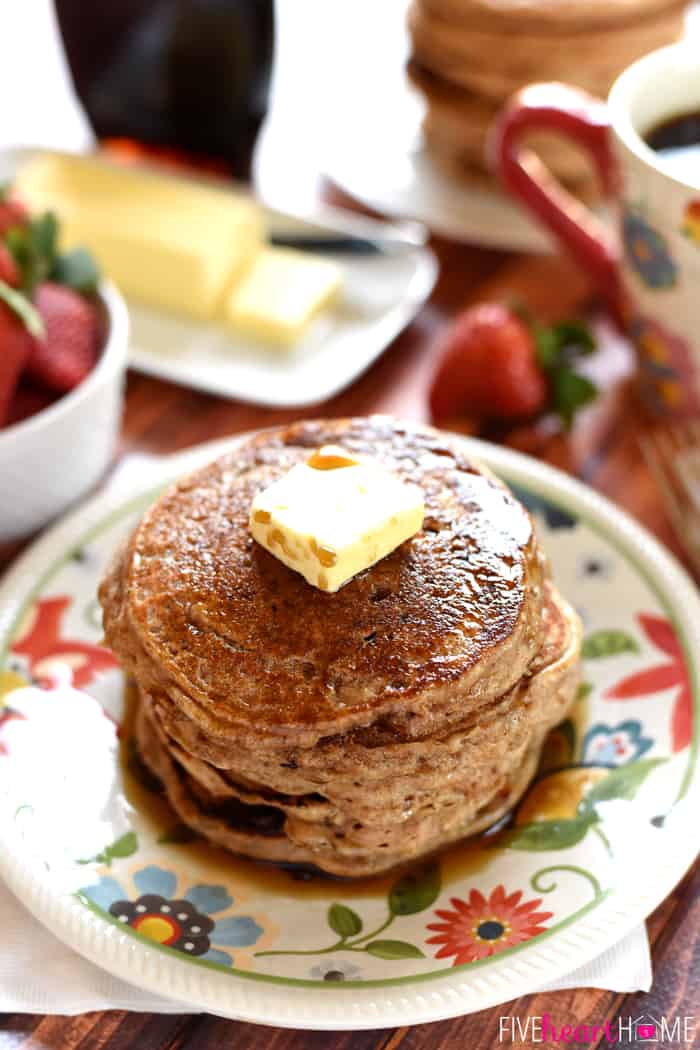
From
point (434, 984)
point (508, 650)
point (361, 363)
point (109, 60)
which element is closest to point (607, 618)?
point (508, 650)

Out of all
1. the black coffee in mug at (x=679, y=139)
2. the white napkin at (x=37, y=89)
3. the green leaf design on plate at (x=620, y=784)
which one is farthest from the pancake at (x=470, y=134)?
the green leaf design on plate at (x=620, y=784)

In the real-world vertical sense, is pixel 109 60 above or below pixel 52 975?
above

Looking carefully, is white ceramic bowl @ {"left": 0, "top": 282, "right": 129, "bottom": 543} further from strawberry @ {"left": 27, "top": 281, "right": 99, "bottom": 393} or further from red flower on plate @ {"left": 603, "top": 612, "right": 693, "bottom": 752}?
red flower on plate @ {"left": 603, "top": 612, "right": 693, "bottom": 752}

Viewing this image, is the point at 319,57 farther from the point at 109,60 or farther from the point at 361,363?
the point at 361,363

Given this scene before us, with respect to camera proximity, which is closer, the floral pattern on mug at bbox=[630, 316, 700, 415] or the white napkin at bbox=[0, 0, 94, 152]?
the floral pattern on mug at bbox=[630, 316, 700, 415]

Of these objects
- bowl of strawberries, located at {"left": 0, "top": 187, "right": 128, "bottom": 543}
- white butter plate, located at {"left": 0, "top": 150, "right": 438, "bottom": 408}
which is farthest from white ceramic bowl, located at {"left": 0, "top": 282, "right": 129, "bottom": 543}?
white butter plate, located at {"left": 0, "top": 150, "right": 438, "bottom": 408}

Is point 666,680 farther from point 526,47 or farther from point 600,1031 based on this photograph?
point 526,47
